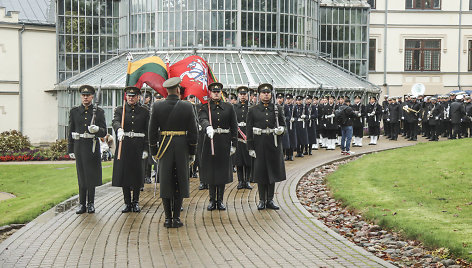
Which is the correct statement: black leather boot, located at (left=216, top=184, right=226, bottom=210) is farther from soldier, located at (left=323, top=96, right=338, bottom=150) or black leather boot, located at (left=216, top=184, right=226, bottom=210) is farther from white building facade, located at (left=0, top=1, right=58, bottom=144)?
white building facade, located at (left=0, top=1, right=58, bottom=144)

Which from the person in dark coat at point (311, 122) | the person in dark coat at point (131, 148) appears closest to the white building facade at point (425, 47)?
the person in dark coat at point (311, 122)

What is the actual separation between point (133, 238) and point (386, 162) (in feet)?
35.5

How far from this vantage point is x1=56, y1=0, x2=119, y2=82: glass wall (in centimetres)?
3309

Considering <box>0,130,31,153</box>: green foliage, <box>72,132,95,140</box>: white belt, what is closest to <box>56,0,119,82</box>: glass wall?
<box>0,130,31,153</box>: green foliage

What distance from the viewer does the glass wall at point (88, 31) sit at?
109ft

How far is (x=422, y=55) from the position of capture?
41.8 metres

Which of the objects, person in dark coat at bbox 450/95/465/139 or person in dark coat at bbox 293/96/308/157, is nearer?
person in dark coat at bbox 293/96/308/157

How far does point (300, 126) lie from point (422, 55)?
2319 cm

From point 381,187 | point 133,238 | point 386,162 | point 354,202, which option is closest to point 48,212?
point 133,238

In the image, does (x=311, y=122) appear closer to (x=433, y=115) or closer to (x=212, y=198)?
(x=433, y=115)

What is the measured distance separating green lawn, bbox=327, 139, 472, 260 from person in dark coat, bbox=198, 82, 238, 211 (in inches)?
101

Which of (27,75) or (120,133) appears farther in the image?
(27,75)

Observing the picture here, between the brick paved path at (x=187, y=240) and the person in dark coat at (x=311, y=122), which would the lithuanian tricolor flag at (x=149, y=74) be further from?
the person in dark coat at (x=311, y=122)

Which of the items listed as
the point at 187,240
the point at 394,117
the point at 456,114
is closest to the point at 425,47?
the point at 394,117
